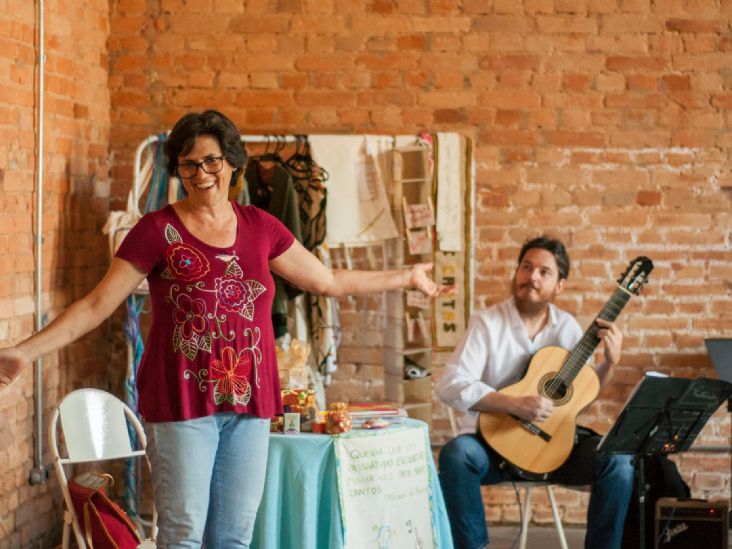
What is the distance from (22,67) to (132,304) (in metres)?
1.17

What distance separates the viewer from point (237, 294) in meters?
3.02

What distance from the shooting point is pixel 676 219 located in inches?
212

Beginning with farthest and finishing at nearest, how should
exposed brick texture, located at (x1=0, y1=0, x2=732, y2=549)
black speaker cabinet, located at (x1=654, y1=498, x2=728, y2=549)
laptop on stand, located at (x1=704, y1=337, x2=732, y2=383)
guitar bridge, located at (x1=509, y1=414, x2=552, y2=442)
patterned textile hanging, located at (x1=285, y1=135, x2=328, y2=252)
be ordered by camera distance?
exposed brick texture, located at (x1=0, y1=0, x2=732, y2=549), patterned textile hanging, located at (x1=285, y1=135, x2=328, y2=252), laptop on stand, located at (x1=704, y1=337, x2=732, y2=383), guitar bridge, located at (x1=509, y1=414, x2=552, y2=442), black speaker cabinet, located at (x1=654, y1=498, x2=728, y2=549)

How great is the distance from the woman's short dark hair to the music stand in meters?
1.65

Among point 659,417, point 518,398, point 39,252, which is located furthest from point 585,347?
point 39,252

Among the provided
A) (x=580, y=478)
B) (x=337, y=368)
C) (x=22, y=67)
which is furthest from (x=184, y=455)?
(x=337, y=368)

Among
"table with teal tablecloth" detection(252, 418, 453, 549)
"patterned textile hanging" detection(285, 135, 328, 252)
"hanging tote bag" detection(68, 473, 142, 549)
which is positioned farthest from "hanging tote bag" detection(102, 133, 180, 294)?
"table with teal tablecloth" detection(252, 418, 453, 549)

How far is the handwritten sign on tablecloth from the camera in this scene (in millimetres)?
3656

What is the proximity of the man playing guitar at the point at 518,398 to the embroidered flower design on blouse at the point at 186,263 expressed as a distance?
5.22 feet

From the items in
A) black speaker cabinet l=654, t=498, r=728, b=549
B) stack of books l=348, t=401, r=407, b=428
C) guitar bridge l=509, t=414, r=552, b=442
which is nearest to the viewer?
stack of books l=348, t=401, r=407, b=428

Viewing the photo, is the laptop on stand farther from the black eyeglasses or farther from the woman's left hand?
the black eyeglasses

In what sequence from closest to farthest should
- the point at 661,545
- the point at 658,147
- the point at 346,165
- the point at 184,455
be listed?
1. the point at 184,455
2. the point at 661,545
3. the point at 346,165
4. the point at 658,147

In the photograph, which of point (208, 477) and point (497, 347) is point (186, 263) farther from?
point (497, 347)

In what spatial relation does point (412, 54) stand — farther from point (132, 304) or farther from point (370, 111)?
point (132, 304)
